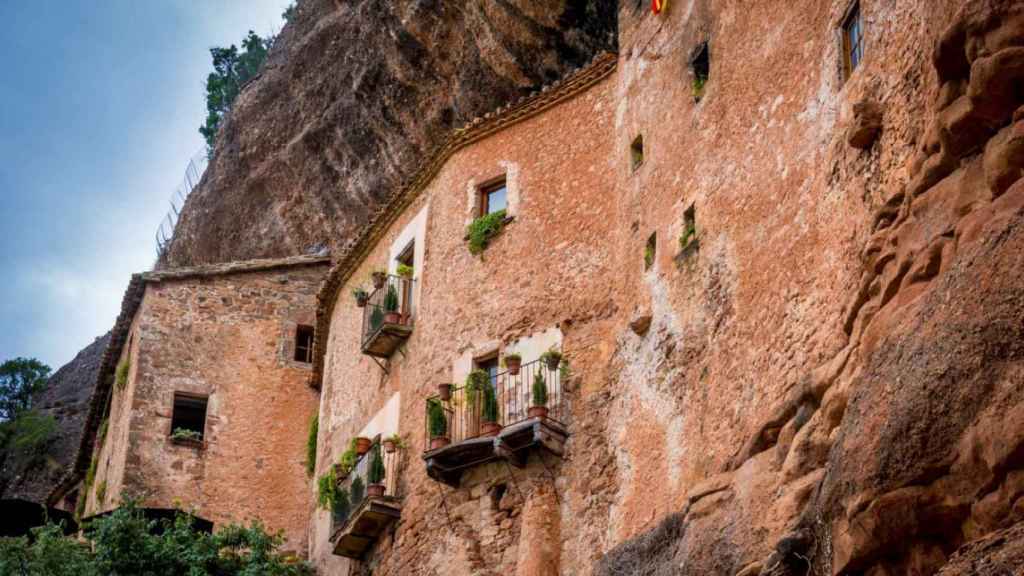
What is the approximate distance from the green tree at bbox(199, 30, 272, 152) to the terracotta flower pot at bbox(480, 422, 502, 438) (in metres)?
24.0

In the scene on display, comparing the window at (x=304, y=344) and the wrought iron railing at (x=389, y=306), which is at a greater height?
the window at (x=304, y=344)

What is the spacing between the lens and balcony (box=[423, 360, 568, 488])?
746 inches

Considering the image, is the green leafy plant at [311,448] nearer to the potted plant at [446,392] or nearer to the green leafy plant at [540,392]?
the potted plant at [446,392]

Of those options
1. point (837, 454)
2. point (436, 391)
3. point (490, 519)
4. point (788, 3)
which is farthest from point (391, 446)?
point (837, 454)

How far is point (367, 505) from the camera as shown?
21.2 m

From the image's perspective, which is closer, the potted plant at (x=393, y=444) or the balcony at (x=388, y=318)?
the potted plant at (x=393, y=444)

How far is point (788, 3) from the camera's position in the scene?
16.1 metres

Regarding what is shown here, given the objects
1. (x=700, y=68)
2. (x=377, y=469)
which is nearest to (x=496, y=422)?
(x=377, y=469)

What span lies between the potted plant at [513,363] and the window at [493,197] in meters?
2.96

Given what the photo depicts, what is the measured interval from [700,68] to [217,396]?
1267cm

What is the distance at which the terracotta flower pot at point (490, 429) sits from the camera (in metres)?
19.6

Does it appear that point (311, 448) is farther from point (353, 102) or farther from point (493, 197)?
point (493, 197)

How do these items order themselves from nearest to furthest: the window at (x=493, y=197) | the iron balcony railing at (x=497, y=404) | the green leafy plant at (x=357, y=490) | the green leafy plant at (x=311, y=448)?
1. the iron balcony railing at (x=497, y=404)
2. the green leafy plant at (x=357, y=490)
3. the window at (x=493, y=197)
4. the green leafy plant at (x=311, y=448)

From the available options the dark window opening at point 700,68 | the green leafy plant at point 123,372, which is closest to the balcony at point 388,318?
the dark window opening at point 700,68
